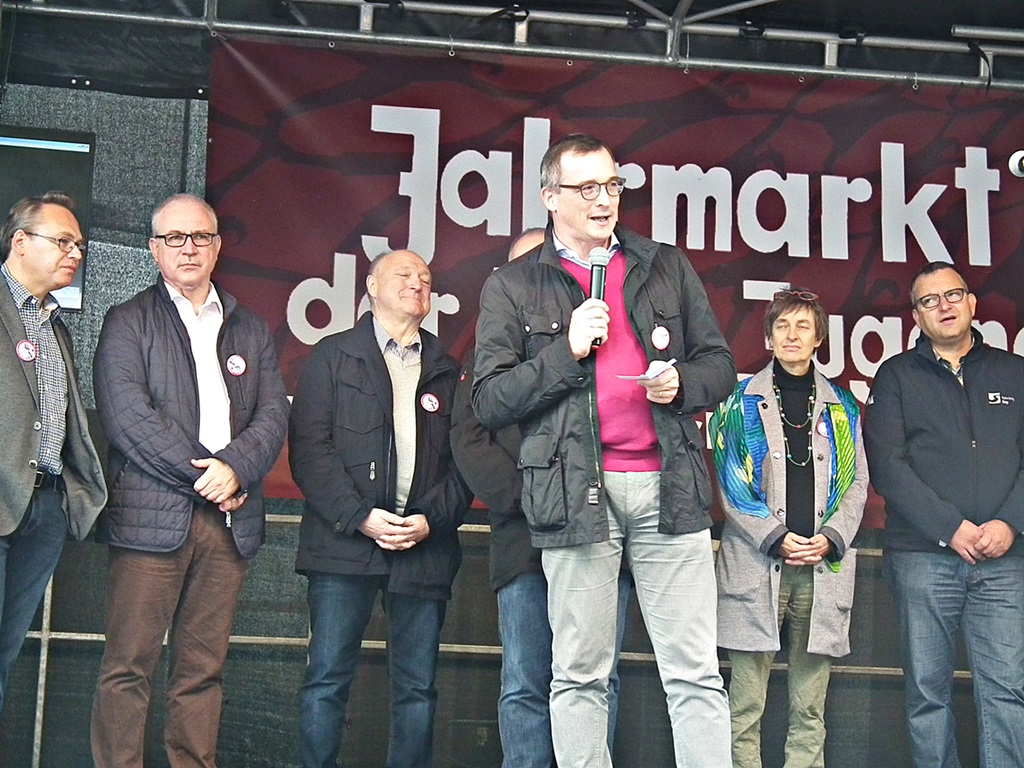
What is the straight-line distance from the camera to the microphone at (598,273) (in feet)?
8.91

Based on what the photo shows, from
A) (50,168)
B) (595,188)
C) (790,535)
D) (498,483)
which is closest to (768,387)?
(790,535)

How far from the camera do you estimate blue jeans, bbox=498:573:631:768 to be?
3.38 m

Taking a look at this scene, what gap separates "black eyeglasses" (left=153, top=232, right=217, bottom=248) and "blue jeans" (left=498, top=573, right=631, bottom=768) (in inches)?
53.5

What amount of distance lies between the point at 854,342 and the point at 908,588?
1.05 meters

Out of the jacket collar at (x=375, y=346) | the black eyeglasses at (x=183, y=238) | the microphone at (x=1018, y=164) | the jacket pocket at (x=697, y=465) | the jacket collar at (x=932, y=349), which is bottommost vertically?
the jacket pocket at (x=697, y=465)

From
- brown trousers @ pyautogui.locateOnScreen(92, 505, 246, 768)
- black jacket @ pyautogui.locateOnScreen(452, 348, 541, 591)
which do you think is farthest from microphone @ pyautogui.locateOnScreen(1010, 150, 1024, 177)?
brown trousers @ pyautogui.locateOnScreen(92, 505, 246, 768)

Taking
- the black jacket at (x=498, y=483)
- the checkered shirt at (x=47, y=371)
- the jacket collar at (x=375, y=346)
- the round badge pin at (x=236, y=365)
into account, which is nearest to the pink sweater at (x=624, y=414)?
the black jacket at (x=498, y=483)

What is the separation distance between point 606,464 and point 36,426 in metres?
1.61

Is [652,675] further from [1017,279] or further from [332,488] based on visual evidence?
[1017,279]

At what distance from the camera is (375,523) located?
375 cm

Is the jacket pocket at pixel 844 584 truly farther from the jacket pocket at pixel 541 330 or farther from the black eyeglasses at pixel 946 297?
the jacket pocket at pixel 541 330

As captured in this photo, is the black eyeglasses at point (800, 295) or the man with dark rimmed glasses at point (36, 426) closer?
the man with dark rimmed glasses at point (36, 426)

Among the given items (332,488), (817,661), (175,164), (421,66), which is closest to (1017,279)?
(817,661)

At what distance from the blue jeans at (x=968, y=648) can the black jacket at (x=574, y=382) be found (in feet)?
5.02
